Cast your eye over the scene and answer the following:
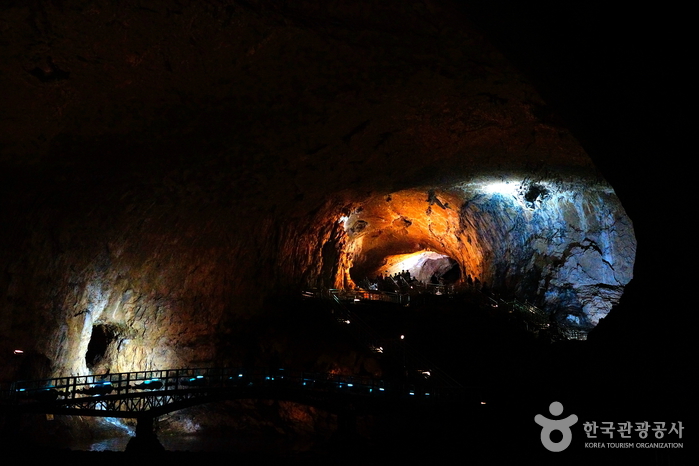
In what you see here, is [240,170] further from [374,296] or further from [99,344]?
[374,296]

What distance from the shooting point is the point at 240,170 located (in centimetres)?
1761

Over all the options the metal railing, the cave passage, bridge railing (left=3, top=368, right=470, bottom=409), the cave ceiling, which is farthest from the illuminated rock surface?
the cave passage

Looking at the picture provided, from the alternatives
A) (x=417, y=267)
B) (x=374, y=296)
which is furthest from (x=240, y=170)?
(x=417, y=267)

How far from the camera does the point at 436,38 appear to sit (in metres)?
11.1

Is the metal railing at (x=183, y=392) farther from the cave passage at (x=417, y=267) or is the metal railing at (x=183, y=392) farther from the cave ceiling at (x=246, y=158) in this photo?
the cave passage at (x=417, y=267)

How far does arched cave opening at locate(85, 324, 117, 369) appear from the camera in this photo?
782 inches

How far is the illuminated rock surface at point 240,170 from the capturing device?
35.2 ft

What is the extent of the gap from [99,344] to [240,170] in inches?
331

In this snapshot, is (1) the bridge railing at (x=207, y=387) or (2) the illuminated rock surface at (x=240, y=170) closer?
(2) the illuminated rock surface at (x=240, y=170)

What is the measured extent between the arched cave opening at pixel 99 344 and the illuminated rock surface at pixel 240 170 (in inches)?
2.3

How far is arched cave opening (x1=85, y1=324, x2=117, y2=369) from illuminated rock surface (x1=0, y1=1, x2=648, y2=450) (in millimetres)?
59

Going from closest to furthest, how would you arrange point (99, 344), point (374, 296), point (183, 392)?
1. point (183, 392)
2. point (99, 344)
3. point (374, 296)

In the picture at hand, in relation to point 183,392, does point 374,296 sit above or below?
above

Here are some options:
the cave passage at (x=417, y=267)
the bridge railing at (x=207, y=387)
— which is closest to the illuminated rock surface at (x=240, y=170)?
the bridge railing at (x=207, y=387)
